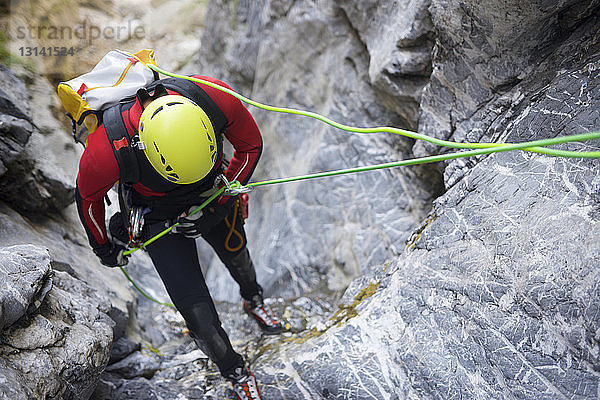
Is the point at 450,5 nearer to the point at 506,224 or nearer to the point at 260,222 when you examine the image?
the point at 506,224

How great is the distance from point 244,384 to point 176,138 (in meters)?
1.86

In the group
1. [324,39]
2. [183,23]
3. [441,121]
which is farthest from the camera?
[183,23]

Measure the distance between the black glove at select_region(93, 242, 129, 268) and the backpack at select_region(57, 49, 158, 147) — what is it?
76cm

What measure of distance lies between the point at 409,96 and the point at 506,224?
1.62m

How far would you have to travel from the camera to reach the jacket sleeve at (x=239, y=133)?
2.70 metres

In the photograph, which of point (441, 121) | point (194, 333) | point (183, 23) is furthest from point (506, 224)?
point (183, 23)

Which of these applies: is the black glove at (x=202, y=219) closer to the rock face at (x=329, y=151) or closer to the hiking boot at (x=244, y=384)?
the hiking boot at (x=244, y=384)

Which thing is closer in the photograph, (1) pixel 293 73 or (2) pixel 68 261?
(2) pixel 68 261

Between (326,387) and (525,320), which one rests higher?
(525,320)

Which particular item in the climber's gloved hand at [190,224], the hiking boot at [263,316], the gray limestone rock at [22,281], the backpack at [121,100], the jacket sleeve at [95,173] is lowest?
the hiking boot at [263,316]

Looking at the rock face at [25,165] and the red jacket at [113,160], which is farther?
the rock face at [25,165]

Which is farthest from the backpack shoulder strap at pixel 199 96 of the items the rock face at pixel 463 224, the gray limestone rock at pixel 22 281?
the rock face at pixel 463 224

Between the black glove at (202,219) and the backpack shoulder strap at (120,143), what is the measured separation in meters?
0.51

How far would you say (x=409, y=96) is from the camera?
3697 millimetres
